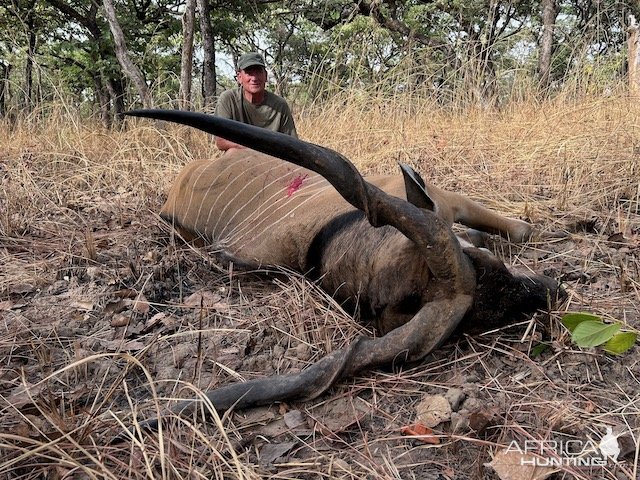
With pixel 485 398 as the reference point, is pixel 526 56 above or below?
above

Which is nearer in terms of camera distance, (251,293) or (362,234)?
(362,234)

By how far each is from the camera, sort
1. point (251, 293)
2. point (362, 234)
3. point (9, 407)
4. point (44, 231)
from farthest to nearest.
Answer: point (44, 231) < point (251, 293) < point (362, 234) < point (9, 407)

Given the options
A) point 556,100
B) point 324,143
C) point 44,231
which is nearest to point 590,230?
point 556,100

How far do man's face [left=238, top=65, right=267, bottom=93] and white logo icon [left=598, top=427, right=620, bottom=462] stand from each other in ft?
13.3

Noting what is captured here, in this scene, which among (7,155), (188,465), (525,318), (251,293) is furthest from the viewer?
(7,155)

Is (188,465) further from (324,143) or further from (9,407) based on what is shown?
(324,143)

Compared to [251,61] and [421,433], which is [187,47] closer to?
[251,61]

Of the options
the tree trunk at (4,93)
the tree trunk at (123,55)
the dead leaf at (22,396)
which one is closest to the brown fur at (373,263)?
the dead leaf at (22,396)

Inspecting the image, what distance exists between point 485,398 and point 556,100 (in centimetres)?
392

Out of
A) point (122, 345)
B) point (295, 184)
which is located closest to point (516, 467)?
point (122, 345)

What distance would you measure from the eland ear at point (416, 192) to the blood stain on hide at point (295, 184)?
1163mm

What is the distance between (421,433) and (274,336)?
765 millimetres

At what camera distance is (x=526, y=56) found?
5.44m

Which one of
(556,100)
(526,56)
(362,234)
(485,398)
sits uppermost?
(526,56)
